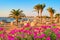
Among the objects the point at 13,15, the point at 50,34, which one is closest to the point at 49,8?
the point at 13,15

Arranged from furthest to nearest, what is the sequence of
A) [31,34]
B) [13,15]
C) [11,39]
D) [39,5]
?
1. [39,5]
2. [13,15]
3. [31,34]
4. [11,39]

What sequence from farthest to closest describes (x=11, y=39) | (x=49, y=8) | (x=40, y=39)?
(x=49, y=8) → (x=40, y=39) → (x=11, y=39)

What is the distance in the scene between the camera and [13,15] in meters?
32.1

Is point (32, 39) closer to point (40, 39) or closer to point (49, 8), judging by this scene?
point (40, 39)

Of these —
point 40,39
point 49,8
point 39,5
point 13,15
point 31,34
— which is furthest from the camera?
point 39,5

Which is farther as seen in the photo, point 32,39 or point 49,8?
point 49,8

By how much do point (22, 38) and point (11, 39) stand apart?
0.91 m

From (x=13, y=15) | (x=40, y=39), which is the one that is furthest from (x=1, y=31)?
(x=13, y=15)

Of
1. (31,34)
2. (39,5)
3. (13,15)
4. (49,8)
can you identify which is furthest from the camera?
(39,5)

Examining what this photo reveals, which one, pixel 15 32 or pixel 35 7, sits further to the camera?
pixel 35 7

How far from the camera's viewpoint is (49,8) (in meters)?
40.2

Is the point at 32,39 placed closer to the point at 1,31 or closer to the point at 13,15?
the point at 1,31

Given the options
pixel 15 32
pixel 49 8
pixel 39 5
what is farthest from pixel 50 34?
pixel 39 5

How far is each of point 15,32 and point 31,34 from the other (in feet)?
1.68
